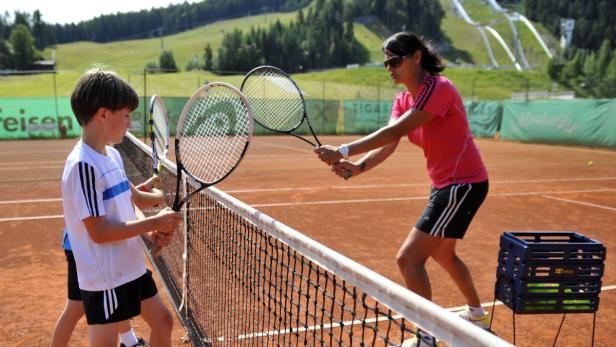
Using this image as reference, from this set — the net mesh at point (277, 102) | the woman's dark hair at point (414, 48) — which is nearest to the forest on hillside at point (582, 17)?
the net mesh at point (277, 102)

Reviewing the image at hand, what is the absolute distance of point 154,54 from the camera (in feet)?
354

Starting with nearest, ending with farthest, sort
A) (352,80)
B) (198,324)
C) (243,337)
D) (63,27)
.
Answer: (243,337) → (198,324) → (352,80) → (63,27)

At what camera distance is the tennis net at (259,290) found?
70.8 inches

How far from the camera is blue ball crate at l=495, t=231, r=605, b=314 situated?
9.55 ft

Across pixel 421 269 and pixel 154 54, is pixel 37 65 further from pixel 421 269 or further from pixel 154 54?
pixel 421 269

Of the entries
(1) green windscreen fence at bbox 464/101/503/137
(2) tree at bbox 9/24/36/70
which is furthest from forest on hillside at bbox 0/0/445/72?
(1) green windscreen fence at bbox 464/101/503/137

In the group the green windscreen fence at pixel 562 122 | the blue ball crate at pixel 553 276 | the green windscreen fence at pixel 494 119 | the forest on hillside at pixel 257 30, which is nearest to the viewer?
the blue ball crate at pixel 553 276

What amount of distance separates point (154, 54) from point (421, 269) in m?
112

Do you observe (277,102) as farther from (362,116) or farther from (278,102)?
(362,116)

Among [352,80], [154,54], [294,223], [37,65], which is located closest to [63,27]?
[154,54]

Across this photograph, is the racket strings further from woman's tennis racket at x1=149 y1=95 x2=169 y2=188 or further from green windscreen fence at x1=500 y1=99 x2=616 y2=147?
green windscreen fence at x1=500 y1=99 x2=616 y2=147

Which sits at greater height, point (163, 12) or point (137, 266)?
point (163, 12)

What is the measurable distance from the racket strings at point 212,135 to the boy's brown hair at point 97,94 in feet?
2.03

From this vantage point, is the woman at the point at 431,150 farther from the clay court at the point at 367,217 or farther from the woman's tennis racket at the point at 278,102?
the clay court at the point at 367,217
